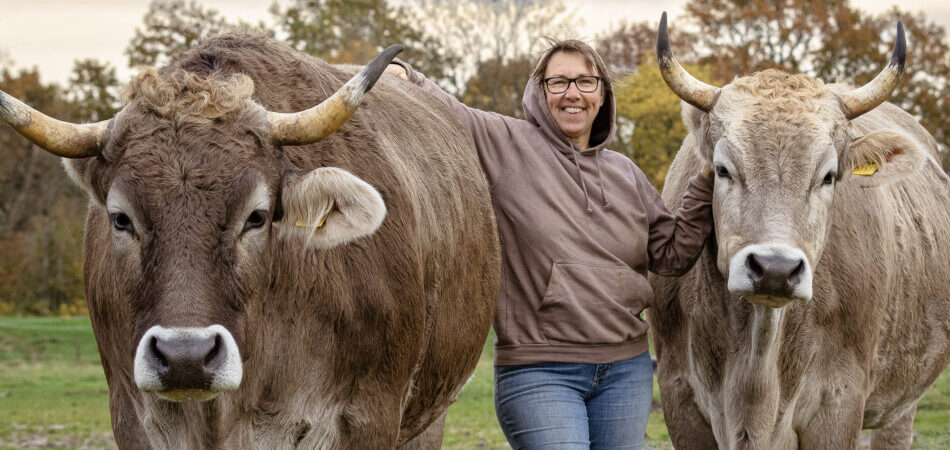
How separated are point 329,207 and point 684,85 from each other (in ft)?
7.99

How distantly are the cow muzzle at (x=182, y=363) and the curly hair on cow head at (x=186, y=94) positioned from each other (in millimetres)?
859

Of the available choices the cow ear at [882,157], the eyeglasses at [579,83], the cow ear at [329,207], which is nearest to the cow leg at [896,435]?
the cow ear at [882,157]

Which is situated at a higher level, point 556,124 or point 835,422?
point 556,124

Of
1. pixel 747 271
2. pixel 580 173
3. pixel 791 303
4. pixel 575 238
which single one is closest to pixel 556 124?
pixel 580 173

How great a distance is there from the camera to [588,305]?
16.8 feet

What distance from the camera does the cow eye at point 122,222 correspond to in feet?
12.8

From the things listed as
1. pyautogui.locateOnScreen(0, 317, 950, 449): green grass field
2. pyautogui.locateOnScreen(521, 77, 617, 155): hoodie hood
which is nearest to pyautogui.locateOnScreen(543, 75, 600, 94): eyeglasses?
pyautogui.locateOnScreen(521, 77, 617, 155): hoodie hood

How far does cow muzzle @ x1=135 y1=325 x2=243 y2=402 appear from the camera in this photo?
3.57m

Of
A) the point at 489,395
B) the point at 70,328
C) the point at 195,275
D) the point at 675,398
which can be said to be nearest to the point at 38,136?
the point at 195,275

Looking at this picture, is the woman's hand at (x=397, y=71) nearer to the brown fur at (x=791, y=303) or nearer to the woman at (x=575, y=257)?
the woman at (x=575, y=257)

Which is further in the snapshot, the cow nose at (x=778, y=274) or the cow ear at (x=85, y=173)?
the cow nose at (x=778, y=274)

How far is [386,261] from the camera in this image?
4.61m

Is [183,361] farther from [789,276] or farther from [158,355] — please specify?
[789,276]

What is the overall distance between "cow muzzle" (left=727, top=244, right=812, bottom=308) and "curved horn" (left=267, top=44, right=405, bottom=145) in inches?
74.0
